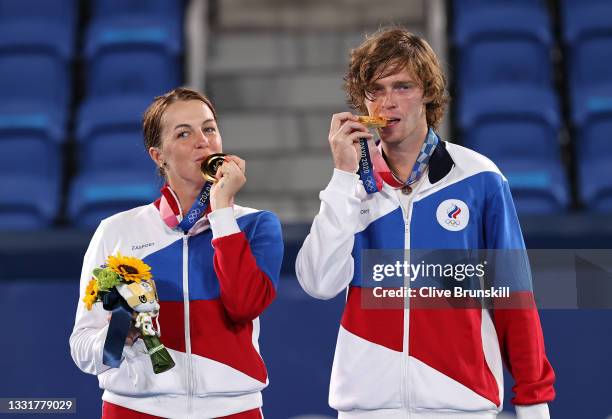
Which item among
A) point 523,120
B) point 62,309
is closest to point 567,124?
point 523,120

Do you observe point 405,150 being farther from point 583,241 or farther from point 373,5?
point 373,5

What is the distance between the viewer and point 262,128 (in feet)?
23.1

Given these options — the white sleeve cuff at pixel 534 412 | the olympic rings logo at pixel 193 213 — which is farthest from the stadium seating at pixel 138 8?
the white sleeve cuff at pixel 534 412

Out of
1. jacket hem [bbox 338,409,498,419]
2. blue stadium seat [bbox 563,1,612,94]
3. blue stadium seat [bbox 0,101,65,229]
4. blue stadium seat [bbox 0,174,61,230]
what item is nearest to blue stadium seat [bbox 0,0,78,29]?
blue stadium seat [bbox 0,101,65,229]

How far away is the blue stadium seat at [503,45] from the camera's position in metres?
7.09

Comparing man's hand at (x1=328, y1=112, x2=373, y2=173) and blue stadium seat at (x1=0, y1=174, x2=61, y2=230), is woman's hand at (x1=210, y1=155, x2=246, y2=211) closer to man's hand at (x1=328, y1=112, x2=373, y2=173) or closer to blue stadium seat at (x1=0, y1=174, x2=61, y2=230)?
man's hand at (x1=328, y1=112, x2=373, y2=173)

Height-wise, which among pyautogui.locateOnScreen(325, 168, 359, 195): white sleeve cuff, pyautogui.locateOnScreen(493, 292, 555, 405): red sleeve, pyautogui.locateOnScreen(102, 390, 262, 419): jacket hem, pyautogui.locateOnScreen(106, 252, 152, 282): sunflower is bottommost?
pyautogui.locateOnScreen(102, 390, 262, 419): jacket hem

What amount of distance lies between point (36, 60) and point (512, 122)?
317 centimetres

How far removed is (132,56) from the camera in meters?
7.27

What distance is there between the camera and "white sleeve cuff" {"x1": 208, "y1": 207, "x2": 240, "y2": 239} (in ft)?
9.38

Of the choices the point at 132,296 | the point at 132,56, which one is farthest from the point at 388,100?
the point at 132,56

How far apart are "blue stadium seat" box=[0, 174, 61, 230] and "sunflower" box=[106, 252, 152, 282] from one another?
3669 millimetres

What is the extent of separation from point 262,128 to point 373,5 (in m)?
1.32

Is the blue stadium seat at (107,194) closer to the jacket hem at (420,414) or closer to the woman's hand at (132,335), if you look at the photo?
the woman's hand at (132,335)
